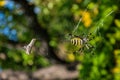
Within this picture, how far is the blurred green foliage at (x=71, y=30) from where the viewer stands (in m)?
6.16

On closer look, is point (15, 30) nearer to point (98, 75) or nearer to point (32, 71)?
point (32, 71)

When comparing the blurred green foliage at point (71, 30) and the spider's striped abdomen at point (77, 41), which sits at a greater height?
the blurred green foliage at point (71, 30)

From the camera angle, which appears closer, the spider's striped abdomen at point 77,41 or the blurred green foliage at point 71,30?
the spider's striped abdomen at point 77,41

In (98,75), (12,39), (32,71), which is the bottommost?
(98,75)

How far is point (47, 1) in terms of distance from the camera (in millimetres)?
7441

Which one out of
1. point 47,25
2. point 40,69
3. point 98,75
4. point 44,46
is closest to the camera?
point 98,75

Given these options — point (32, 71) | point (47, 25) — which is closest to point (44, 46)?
point (32, 71)

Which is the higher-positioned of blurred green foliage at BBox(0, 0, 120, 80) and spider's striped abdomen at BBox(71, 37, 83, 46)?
blurred green foliage at BBox(0, 0, 120, 80)

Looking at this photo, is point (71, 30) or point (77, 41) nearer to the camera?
point (77, 41)

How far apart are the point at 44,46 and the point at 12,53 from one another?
736mm

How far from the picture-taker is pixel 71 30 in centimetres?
736

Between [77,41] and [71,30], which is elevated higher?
[71,30]

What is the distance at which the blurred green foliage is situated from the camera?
6.16 meters

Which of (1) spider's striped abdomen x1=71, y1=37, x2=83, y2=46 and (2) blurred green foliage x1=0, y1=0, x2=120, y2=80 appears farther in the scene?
(2) blurred green foliage x1=0, y1=0, x2=120, y2=80
